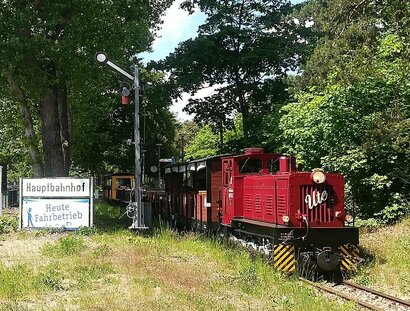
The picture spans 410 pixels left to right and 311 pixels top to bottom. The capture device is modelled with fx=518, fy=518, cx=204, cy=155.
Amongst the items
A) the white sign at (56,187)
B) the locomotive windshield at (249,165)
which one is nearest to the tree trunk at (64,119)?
the white sign at (56,187)

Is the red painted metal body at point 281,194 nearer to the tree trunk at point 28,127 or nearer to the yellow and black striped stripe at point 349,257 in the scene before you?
the yellow and black striped stripe at point 349,257

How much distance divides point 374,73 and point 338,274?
682cm

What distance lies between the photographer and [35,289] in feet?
30.5

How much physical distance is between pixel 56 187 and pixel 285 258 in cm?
949

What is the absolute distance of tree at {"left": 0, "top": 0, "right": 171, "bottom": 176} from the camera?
17.8 meters

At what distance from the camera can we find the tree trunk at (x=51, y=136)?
20922 millimetres

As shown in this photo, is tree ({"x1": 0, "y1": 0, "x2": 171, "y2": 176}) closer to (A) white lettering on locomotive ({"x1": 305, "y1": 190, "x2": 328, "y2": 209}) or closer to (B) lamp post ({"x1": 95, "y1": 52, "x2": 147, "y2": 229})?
(B) lamp post ({"x1": 95, "y1": 52, "x2": 147, "y2": 229})

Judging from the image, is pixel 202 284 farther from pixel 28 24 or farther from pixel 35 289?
pixel 28 24

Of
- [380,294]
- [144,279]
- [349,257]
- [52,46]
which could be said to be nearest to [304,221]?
[349,257]

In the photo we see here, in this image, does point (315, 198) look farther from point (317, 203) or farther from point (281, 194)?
point (281, 194)

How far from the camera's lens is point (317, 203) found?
38.8 ft

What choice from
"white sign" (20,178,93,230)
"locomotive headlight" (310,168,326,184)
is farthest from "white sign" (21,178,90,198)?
"locomotive headlight" (310,168,326,184)

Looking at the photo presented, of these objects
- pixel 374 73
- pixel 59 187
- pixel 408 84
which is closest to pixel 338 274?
pixel 374 73

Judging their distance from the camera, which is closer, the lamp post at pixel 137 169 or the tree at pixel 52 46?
the lamp post at pixel 137 169
